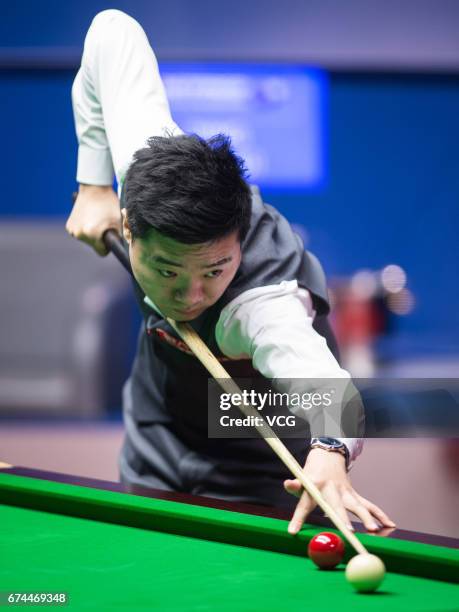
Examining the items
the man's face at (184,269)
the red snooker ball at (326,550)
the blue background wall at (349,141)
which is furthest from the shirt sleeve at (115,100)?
the blue background wall at (349,141)

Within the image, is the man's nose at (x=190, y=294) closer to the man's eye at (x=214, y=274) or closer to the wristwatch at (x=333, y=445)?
the man's eye at (x=214, y=274)

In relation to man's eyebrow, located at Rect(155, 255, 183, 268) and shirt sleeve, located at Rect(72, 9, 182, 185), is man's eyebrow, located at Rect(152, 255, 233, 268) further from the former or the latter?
shirt sleeve, located at Rect(72, 9, 182, 185)

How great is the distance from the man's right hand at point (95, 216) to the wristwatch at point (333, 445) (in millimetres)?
834

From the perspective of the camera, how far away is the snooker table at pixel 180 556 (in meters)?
1.31

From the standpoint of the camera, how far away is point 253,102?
6.39 m

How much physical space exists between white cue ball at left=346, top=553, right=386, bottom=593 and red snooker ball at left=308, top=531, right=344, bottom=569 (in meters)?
0.10

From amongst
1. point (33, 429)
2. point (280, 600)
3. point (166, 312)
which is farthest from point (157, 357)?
point (33, 429)

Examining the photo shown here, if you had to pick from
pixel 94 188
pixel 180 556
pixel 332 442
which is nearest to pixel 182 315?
pixel 332 442

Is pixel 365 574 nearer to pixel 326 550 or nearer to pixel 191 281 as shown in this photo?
pixel 326 550

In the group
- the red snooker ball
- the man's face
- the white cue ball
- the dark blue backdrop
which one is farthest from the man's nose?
the dark blue backdrop

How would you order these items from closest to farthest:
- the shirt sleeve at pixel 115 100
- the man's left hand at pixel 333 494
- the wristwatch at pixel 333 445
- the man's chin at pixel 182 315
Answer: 1. the man's left hand at pixel 333 494
2. the wristwatch at pixel 333 445
3. the man's chin at pixel 182 315
4. the shirt sleeve at pixel 115 100

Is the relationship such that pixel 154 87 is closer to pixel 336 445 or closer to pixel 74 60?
pixel 336 445

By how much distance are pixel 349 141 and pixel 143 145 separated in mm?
4526

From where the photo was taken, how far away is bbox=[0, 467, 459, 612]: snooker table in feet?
4.31
